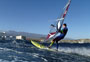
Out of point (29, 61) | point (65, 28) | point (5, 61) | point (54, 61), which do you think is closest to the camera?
point (5, 61)

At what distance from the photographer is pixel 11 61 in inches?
621

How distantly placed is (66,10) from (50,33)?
23.5 ft

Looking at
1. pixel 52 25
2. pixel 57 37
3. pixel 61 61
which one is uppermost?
pixel 52 25

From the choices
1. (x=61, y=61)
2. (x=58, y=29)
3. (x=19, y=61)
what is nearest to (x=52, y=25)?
(x=58, y=29)

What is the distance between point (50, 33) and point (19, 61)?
19128mm

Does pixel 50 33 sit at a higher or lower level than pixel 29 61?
higher

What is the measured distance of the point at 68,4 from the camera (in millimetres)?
33312

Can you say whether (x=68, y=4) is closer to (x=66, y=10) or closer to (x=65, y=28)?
(x=66, y=10)

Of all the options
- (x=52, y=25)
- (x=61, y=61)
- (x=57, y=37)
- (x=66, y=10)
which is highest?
(x=66, y=10)

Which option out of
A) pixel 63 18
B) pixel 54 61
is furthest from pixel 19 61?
pixel 63 18

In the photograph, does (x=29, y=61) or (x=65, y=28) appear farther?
(x=65, y=28)

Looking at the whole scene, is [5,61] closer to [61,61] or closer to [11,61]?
[11,61]

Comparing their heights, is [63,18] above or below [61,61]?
above

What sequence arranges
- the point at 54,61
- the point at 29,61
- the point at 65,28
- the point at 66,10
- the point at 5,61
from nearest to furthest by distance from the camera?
the point at 5,61
the point at 29,61
the point at 54,61
the point at 65,28
the point at 66,10
